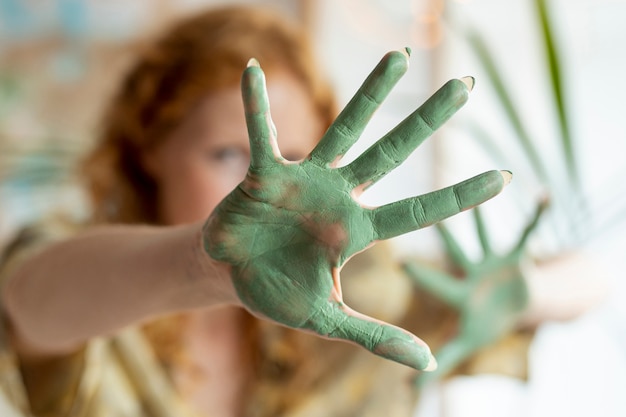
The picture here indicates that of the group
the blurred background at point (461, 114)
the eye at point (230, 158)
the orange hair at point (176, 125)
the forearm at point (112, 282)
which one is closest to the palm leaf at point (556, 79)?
the blurred background at point (461, 114)

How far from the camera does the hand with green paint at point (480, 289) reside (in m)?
0.66

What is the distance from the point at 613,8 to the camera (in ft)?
4.13

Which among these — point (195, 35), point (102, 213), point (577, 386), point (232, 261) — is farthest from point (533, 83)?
point (232, 261)

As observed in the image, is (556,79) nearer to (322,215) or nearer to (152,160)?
(152,160)

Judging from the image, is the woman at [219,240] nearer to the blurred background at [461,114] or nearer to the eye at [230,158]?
the eye at [230,158]

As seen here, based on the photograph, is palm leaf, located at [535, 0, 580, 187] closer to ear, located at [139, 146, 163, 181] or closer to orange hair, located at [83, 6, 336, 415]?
orange hair, located at [83, 6, 336, 415]

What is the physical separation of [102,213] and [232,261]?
0.63 metres

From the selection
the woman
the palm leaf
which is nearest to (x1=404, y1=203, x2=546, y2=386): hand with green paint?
the woman

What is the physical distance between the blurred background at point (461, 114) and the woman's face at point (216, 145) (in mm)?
293

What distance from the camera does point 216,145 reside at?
2.71 feet

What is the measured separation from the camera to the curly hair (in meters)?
0.91

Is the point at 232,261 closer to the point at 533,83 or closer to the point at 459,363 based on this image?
the point at 459,363

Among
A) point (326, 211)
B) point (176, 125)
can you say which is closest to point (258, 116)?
point (326, 211)

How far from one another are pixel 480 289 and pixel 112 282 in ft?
1.14
